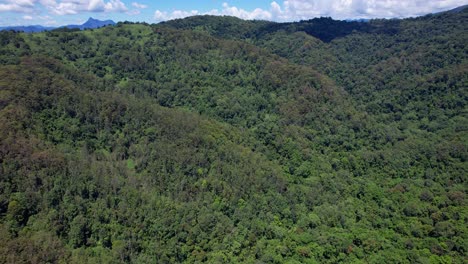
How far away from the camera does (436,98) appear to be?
12069 centimetres

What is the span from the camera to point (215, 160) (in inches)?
3019

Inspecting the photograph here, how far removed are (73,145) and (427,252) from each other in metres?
71.6

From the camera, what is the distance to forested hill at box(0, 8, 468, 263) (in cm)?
5562

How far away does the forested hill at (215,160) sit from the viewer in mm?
55625

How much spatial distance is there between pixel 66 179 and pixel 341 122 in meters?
80.0

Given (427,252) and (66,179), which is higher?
(66,179)

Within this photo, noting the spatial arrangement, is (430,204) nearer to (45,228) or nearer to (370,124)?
(370,124)

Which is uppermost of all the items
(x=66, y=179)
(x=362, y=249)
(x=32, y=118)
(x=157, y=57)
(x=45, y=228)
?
(x=157, y=57)

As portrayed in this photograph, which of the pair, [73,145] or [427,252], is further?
[73,145]

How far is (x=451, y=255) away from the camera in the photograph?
57.7 metres

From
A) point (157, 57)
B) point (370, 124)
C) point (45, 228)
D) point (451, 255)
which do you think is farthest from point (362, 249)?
point (157, 57)

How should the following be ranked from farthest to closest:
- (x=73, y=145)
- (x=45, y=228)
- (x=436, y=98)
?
1. (x=436, y=98)
2. (x=73, y=145)
3. (x=45, y=228)

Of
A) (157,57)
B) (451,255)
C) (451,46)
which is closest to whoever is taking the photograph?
(451,255)

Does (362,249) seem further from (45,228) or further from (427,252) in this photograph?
(45,228)
